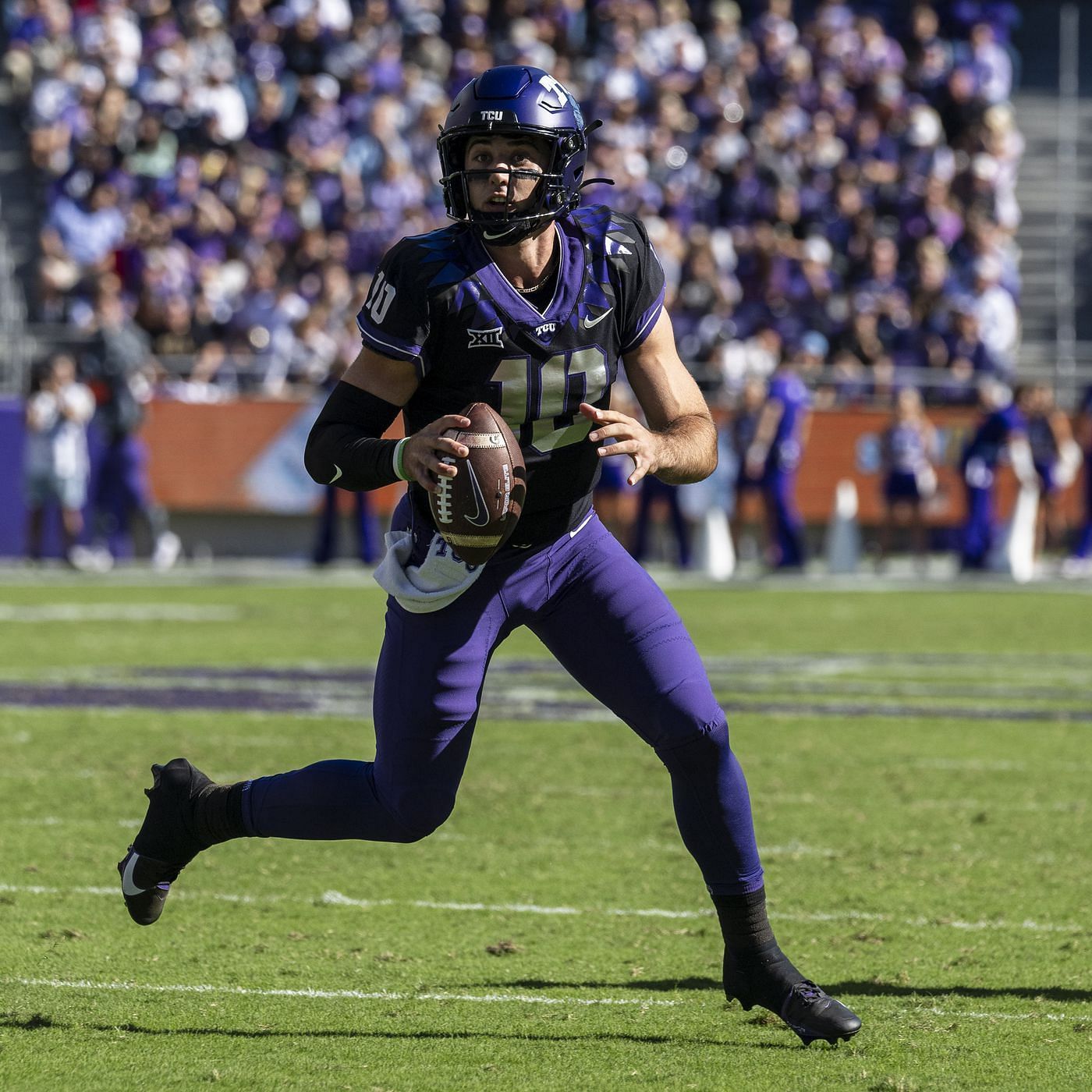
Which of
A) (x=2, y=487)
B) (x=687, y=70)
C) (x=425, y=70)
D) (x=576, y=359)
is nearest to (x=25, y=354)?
(x=2, y=487)

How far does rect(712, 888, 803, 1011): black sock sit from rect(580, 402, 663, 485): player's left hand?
0.93m

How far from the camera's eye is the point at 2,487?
1822 cm

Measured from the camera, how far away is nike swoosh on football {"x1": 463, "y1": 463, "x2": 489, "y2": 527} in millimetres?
3908

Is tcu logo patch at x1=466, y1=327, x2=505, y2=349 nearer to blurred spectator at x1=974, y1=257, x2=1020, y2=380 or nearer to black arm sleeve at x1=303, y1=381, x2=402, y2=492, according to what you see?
black arm sleeve at x1=303, y1=381, x2=402, y2=492

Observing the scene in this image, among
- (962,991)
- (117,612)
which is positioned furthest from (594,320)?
(117,612)

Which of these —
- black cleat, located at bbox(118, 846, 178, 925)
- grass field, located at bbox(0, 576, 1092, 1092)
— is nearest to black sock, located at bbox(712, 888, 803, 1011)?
grass field, located at bbox(0, 576, 1092, 1092)

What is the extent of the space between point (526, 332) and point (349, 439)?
43cm

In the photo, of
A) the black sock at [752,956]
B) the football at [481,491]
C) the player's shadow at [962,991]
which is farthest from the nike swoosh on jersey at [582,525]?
the player's shadow at [962,991]

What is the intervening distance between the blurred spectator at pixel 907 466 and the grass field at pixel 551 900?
7.55 m

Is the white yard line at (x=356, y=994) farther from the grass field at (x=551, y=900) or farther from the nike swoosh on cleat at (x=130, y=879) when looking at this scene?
the nike swoosh on cleat at (x=130, y=879)

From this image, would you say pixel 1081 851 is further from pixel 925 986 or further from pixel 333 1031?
pixel 333 1031

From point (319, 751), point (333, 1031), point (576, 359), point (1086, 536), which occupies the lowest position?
point (1086, 536)

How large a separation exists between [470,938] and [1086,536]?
1412 centimetres

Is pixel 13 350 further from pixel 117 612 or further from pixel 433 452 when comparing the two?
pixel 433 452
